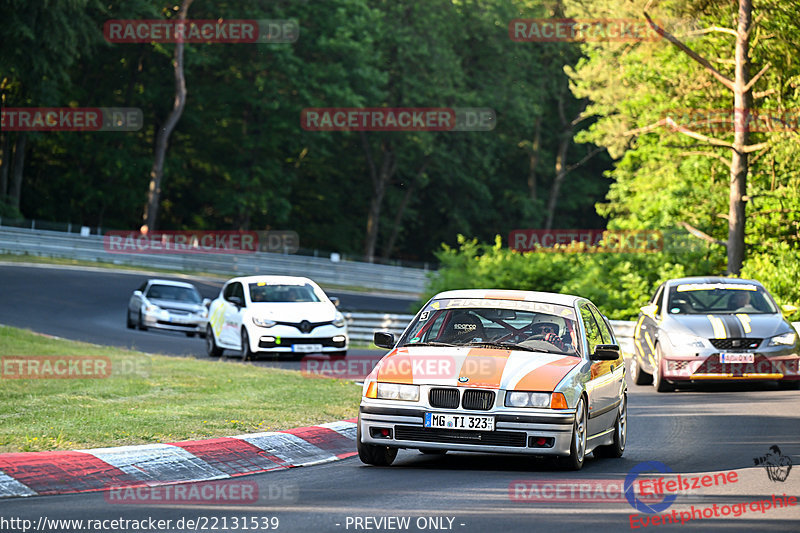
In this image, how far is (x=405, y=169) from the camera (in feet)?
234

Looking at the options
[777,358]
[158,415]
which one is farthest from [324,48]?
[158,415]

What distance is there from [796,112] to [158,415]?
23.9m

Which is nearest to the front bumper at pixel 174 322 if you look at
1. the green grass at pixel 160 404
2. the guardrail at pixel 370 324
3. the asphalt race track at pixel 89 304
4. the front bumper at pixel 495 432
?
the asphalt race track at pixel 89 304

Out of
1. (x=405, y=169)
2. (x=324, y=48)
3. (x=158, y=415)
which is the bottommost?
(x=158, y=415)

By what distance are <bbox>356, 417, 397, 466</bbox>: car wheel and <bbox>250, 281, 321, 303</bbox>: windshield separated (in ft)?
42.4

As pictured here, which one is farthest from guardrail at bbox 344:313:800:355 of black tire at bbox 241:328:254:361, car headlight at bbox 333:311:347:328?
black tire at bbox 241:328:254:361

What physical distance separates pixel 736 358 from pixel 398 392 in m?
9.10

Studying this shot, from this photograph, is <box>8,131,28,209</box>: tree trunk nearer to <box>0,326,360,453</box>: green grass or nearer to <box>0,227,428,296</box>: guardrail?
<box>0,227,428,296</box>: guardrail

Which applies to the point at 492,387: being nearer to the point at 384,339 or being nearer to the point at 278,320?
the point at 384,339

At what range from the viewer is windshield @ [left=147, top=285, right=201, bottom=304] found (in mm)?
32250

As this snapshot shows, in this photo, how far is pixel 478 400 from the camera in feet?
32.2

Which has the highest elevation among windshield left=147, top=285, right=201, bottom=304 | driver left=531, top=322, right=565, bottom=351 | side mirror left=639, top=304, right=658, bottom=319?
driver left=531, top=322, right=565, bottom=351

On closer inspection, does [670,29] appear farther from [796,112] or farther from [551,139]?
[551,139]

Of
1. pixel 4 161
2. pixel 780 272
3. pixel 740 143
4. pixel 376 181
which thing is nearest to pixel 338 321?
pixel 780 272
